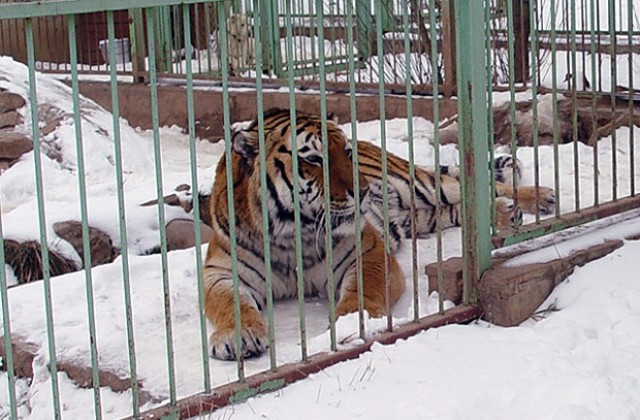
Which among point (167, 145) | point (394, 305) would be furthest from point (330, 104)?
point (394, 305)

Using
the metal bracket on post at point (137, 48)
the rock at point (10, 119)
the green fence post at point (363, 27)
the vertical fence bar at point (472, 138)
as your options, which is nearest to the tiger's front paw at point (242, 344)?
the vertical fence bar at point (472, 138)

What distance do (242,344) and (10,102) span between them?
5795mm

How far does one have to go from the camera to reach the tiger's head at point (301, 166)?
171 inches

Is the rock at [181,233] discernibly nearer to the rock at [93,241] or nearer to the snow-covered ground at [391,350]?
the rock at [93,241]

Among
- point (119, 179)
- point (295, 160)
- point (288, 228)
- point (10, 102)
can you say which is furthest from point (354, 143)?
point (10, 102)

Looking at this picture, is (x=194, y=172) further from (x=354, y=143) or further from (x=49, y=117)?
(x=49, y=117)

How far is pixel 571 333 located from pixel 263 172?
3.92ft

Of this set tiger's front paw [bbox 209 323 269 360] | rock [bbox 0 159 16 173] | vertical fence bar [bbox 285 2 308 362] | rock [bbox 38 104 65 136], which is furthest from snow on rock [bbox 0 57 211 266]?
vertical fence bar [bbox 285 2 308 362]

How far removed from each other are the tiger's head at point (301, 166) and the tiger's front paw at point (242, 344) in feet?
1.81

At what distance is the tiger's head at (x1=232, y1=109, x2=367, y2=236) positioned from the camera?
4.35 m

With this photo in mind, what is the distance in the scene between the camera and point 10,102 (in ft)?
30.2

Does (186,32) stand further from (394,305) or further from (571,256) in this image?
(571,256)

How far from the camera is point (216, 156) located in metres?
9.79

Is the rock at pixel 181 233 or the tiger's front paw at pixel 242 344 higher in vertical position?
the tiger's front paw at pixel 242 344
